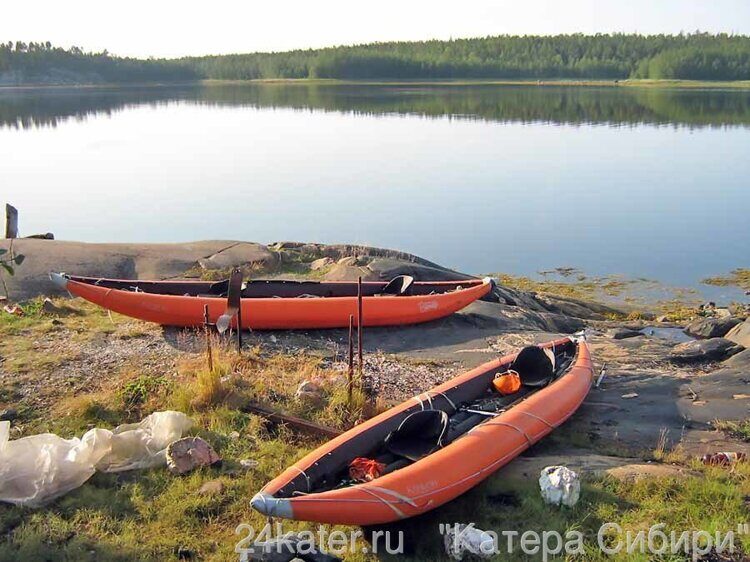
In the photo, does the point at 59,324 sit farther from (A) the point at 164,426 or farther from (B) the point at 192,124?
(B) the point at 192,124

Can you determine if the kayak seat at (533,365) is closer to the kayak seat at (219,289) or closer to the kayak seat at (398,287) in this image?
the kayak seat at (398,287)

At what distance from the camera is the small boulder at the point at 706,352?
8789 mm

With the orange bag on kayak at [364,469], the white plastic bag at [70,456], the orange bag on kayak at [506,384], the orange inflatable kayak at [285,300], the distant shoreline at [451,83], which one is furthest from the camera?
the distant shoreline at [451,83]

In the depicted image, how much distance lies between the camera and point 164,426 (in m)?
5.68

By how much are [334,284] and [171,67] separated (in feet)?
274

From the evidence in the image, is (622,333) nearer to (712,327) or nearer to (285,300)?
(712,327)

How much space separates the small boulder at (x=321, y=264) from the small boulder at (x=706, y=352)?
5.54 m

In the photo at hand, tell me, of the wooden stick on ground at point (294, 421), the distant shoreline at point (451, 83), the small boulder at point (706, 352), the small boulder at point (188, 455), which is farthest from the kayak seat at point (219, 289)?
the distant shoreline at point (451, 83)

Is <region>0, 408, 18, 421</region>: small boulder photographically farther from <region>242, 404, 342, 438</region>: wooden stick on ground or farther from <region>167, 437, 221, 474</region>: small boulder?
<region>242, 404, 342, 438</region>: wooden stick on ground

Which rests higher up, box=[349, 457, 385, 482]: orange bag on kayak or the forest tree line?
the forest tree line

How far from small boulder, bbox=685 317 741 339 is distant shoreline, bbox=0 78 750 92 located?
5883 cm

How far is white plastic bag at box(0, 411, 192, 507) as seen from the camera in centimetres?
500

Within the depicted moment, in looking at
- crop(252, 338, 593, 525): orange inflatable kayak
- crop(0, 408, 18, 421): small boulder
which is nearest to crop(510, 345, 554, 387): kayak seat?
crop(252, 338, 593, 525): orange inflatable kayak

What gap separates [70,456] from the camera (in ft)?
17.1
